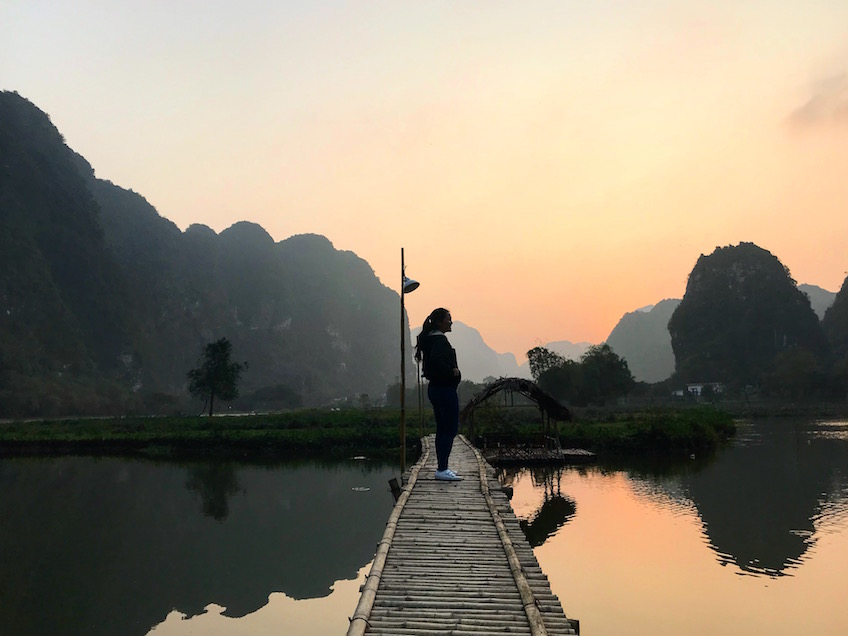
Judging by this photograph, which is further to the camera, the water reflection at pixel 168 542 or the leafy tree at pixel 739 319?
the leafy tree at pixel 739 319

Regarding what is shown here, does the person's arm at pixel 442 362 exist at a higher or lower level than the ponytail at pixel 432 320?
lower

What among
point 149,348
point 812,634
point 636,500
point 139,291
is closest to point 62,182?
point 139,291

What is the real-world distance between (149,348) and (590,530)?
105201 millimetres

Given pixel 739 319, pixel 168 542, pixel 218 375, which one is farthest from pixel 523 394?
pixel 739 319

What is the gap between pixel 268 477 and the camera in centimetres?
2303

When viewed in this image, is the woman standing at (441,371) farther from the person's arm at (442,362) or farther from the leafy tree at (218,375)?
the leafy tree at (218,375)

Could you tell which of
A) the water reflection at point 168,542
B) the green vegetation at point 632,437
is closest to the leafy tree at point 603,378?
the green vegetation at point 632,437

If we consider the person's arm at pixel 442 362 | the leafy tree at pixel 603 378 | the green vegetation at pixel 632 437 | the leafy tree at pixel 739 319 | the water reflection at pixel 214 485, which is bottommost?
the water reflection at pixel 214 485

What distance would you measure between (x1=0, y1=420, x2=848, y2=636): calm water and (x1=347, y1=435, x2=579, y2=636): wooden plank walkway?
307 cm

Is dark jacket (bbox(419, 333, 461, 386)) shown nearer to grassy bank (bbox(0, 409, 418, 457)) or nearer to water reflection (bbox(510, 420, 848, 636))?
water reflection (bbox(510, 420, 848, 636))

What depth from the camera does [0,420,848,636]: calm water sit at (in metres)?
9.66

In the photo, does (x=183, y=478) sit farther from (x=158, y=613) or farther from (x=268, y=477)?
(x=158, y=613)

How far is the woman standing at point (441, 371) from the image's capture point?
7.98m

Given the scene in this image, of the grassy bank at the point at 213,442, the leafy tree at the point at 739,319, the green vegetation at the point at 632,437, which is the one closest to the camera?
the green vegetation at the point at 632,437
